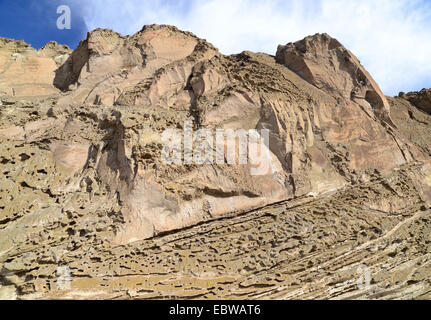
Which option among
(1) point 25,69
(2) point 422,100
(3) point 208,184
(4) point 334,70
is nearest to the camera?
(3) point 208,184

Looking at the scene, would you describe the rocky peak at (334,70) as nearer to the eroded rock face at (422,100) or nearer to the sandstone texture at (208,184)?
the sandstone texture at (208,184)

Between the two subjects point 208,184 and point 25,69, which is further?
point 25,69

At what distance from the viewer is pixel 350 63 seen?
935 centimetres

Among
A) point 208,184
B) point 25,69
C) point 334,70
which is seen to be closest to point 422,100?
point 334,70

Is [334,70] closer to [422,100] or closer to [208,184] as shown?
[422,100]

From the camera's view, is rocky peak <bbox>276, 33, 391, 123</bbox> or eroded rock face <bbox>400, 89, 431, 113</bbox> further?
eroded rock face <bbox>400, 89, 431, 113</bbox>

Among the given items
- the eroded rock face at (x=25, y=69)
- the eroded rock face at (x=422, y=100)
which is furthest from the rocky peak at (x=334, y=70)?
the eroded rock face at (x=25, y=69)

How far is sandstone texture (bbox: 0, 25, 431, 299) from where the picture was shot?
6.02m

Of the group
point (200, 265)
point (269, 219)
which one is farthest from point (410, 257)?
point (200, 265)

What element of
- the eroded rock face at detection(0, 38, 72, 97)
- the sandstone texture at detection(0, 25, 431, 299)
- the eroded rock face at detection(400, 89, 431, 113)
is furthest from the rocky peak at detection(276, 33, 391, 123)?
the eroded rock face at detection(0, 38, 72, 97)

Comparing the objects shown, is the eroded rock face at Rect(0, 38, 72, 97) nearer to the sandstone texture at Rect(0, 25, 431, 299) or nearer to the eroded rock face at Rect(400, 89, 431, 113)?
the sandstone texture at Rect(0, 25, 431, 299)

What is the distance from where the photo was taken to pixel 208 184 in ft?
22.5

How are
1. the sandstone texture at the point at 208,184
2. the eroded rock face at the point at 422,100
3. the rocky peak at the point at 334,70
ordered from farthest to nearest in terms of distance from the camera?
1. the eroded rock face at the point at 422,100
2. the rocky peak at the point at 334,70
3. the sandstone texture at the point at 208,184

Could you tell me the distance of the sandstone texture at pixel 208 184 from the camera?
6020 mm
